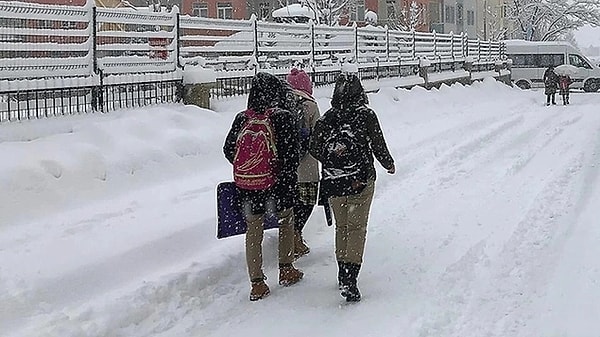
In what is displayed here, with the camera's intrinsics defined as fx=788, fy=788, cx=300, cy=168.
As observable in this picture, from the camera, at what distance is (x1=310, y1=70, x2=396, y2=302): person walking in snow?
597 cm

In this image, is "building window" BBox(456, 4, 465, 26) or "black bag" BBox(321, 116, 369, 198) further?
"building window" BBox(456, 4, 465, 26)

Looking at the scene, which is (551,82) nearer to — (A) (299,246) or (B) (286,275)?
(A) (299,246)

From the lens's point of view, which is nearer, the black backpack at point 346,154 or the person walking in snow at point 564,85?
the black backpack at point 346,154

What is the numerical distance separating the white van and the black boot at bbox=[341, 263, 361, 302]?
37125mm

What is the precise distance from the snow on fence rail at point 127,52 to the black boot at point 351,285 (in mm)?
5322

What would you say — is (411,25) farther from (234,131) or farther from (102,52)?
(234,131)

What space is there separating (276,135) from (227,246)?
1.58 m

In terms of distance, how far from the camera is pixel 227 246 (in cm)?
723

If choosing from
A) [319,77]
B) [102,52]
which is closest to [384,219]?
[102,52]

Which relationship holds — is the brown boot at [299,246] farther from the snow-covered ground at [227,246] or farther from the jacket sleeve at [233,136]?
the jacket sleeve at [233,136]

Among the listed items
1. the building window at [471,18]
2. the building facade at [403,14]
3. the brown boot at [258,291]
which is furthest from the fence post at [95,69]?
the building window at [471,18]

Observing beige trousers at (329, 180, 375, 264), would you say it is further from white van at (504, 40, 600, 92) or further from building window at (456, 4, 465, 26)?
building window at (456, 4, 465, 26)

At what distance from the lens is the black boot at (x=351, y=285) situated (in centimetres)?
603

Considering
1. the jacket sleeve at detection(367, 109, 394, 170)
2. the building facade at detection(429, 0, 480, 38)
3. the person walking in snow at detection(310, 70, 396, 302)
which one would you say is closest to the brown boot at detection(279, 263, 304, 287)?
the person walking in snow at detection(310, 70, 396, 302)
